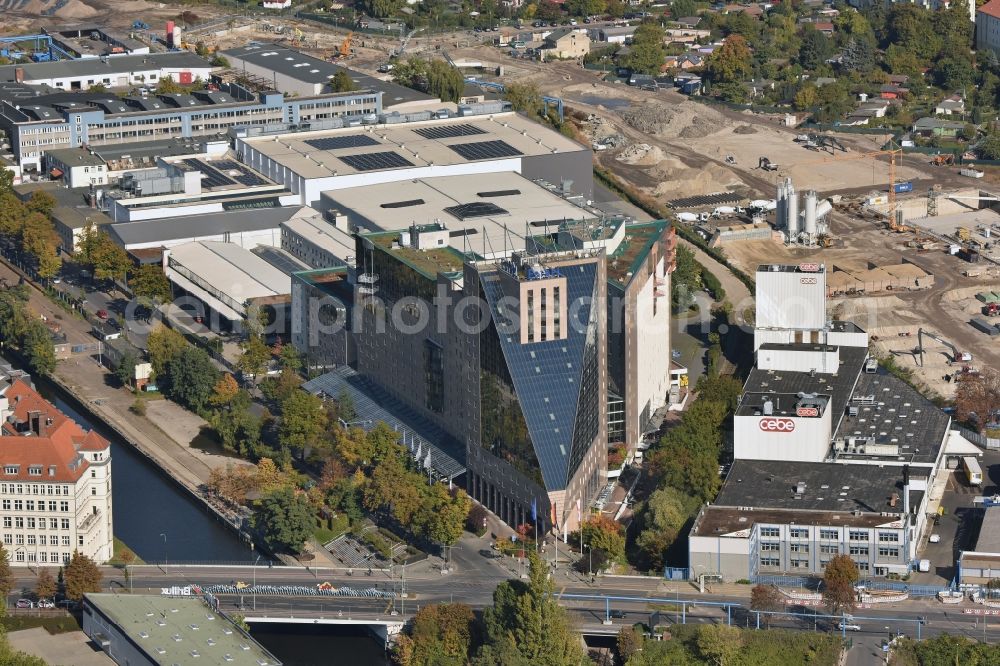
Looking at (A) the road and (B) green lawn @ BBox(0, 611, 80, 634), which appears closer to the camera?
(A) the road

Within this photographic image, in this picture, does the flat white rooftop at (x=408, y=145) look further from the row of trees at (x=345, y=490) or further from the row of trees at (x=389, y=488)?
the row of trees at (x=389, y=488)

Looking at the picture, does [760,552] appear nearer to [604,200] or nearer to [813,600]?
[813,600]

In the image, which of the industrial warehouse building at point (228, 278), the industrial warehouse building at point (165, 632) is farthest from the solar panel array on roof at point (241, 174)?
the industrial warehouse building at point (165, 632)

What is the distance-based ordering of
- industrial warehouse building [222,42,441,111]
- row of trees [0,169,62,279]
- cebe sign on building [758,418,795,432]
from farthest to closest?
industrial warehouse building [222,42,441,111] < row of trees [0,169,62,279] < cebe sign on building [758,418,795,432]

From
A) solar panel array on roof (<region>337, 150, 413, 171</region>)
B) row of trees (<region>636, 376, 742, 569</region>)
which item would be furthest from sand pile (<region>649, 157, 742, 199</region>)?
row of trees (<region>636, 376, 742, 569</region>)

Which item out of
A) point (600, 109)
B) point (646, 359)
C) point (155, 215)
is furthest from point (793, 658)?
point (600, 109)

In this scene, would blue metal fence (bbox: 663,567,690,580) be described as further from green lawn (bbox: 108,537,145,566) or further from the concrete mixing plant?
the concrete mixing plant
